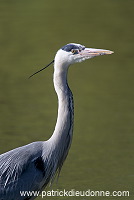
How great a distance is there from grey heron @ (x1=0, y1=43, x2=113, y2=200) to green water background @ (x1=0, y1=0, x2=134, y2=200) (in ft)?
3.58

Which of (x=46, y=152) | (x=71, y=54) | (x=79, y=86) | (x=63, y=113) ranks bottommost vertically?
(x=46, y=152)

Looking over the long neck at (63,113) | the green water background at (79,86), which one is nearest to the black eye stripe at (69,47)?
the long neck at (63,113)

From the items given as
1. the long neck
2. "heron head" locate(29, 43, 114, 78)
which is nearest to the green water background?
the long neck

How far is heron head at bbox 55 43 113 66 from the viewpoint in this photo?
5453 mm

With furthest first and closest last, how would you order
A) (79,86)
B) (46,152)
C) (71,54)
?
1. (79,86)
2. (46,152)
3. (71,54)

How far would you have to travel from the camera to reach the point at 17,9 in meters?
14.9

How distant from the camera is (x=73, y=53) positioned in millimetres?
5488

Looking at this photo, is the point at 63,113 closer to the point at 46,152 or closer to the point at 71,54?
the point at 46,152

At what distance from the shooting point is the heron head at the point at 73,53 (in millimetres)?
5453

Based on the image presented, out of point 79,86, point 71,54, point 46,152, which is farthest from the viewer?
point 79,86

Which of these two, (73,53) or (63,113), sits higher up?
(73,53)

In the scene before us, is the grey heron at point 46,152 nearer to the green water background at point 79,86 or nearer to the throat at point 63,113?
the throat at point 63,113

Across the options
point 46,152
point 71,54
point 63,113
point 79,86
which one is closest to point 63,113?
point 63,113

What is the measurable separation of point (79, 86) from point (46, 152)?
460 centimetres
